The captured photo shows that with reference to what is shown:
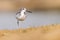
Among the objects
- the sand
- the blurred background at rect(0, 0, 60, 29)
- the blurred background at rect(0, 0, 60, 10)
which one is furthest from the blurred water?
the blurred background at rect(0, 0, 60, 10)

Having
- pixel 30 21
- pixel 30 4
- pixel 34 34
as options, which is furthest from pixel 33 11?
pixel 34 34

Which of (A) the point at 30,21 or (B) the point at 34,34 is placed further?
(A) the point at 30,21

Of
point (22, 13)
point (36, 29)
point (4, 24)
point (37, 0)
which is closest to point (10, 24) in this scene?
point (4, 24)

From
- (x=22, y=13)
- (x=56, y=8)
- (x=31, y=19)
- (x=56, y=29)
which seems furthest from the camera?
(x=56, y=8)

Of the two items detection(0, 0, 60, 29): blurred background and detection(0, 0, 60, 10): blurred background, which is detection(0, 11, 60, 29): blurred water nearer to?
detection(0, 0, 60, 29): blurred background

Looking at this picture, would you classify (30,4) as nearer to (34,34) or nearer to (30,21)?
(30,21)

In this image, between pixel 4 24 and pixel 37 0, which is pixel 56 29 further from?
pixel 37 0
